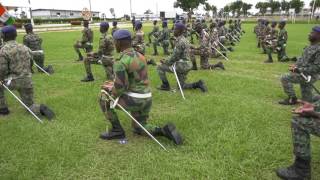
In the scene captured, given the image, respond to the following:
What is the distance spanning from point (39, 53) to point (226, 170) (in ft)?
33.1

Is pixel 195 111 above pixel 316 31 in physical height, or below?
below

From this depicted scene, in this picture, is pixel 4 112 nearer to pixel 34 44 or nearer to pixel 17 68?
pixel 17 68

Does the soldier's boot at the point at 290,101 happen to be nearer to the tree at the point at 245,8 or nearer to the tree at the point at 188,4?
the tree at the point at 188,4

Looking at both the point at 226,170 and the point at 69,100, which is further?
the point at 69,100

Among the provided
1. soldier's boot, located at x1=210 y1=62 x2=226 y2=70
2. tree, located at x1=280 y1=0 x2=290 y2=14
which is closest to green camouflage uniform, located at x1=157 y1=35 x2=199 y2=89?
soldier's boot, located at x1=210 y1=62 x2=226 y2=70

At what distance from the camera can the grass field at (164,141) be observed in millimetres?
5301

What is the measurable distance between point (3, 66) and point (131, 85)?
135 inches

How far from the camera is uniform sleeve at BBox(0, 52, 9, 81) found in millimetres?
7393

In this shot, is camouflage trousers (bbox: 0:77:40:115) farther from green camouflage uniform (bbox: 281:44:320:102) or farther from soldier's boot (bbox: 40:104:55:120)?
green camouflage uniform (bbox: 281:44:320:102)

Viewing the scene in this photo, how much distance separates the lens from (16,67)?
25.0 feet

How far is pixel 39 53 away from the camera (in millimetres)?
12977

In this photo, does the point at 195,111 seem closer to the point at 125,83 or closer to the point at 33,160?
the point at 125,83

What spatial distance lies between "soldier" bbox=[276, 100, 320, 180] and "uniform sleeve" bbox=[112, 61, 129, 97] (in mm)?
2790

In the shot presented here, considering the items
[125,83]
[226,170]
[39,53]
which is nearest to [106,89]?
[125,83]
